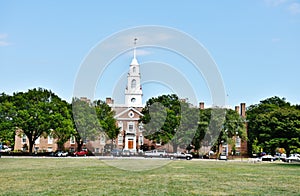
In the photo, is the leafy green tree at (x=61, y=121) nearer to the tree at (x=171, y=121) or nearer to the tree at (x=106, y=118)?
the tree at (x=106, y=118)

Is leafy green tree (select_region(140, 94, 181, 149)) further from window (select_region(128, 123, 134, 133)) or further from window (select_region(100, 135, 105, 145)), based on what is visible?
window (select_region(128, 123, 134, 133))

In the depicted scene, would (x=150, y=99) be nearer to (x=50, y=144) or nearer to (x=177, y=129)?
(x=177, y=129)

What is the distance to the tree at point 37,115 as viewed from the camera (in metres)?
58.5

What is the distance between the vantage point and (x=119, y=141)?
8031cm

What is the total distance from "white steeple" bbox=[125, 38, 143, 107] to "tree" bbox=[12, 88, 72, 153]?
22.6 metres

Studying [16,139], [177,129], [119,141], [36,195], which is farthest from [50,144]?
[36,195]

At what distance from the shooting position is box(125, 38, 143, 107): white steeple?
8244 cm

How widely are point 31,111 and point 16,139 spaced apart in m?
22.7

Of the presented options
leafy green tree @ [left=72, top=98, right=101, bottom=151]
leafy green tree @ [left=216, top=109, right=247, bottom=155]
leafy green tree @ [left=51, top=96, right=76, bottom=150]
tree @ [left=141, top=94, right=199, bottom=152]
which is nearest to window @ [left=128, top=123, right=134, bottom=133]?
tree @ [left=141, top=94, right=199, bottom=152]

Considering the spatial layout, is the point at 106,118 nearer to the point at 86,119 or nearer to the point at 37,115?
the point at 86,119

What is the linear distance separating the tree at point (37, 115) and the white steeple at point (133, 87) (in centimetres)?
2265

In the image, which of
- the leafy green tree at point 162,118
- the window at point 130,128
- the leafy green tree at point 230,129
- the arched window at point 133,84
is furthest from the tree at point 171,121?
the arched window at point 133,84

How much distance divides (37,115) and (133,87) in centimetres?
2779

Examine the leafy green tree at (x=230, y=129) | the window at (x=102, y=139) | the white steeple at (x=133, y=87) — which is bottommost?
the window at (x=102, y=139)
